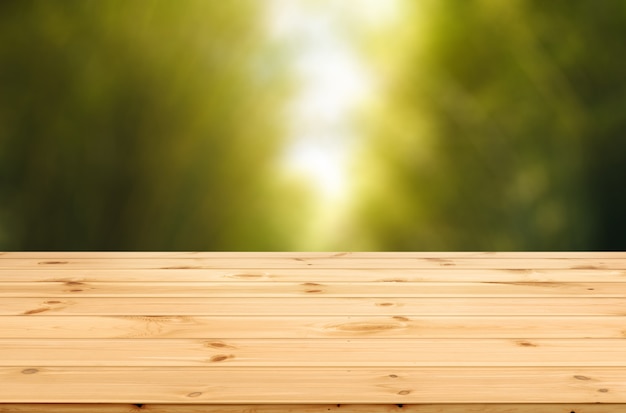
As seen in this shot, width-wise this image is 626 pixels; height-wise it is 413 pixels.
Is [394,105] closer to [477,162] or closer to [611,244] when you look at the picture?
[477,162]

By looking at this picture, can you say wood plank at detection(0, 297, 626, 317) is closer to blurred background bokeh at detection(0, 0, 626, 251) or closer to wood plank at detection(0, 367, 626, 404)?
wood plank at detection(0, 367, 626, 404)

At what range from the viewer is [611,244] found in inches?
79.0

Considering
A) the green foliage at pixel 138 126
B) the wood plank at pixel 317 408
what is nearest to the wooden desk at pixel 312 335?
the wood plank at pixel 317 408

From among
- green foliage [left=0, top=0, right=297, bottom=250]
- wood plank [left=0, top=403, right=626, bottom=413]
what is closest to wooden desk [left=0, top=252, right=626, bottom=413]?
wood plank [left=0, top=403, right=626, bottom=413]

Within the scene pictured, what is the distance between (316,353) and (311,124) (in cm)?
97

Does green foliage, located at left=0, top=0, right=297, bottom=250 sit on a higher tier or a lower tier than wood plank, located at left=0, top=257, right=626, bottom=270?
higher

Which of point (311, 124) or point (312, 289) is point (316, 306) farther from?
point (311, 124)

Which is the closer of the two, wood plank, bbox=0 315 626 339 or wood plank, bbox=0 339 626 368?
wood plank, bbox=0 339 626 368

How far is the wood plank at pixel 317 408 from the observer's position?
3.03ft

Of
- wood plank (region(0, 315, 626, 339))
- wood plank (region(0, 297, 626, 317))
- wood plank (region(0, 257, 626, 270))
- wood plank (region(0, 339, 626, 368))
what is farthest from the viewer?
wood plank (region(0, 257, 626, 270))

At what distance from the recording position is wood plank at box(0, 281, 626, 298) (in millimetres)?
1422

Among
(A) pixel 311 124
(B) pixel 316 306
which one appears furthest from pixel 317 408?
(A) pixel 311 124

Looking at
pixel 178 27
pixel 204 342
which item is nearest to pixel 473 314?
pixel 204 342

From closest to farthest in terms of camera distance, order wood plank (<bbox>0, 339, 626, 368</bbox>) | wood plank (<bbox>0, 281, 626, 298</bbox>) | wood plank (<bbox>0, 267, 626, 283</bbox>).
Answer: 1. wood plank (<bbox>0, 339, 626, 368</bbox>)
2. wood plank (<bbox>0, 281, 626, 298</bbox>)
3. wood plank (<bbox>0, 267, 626, 283</bbox>)
